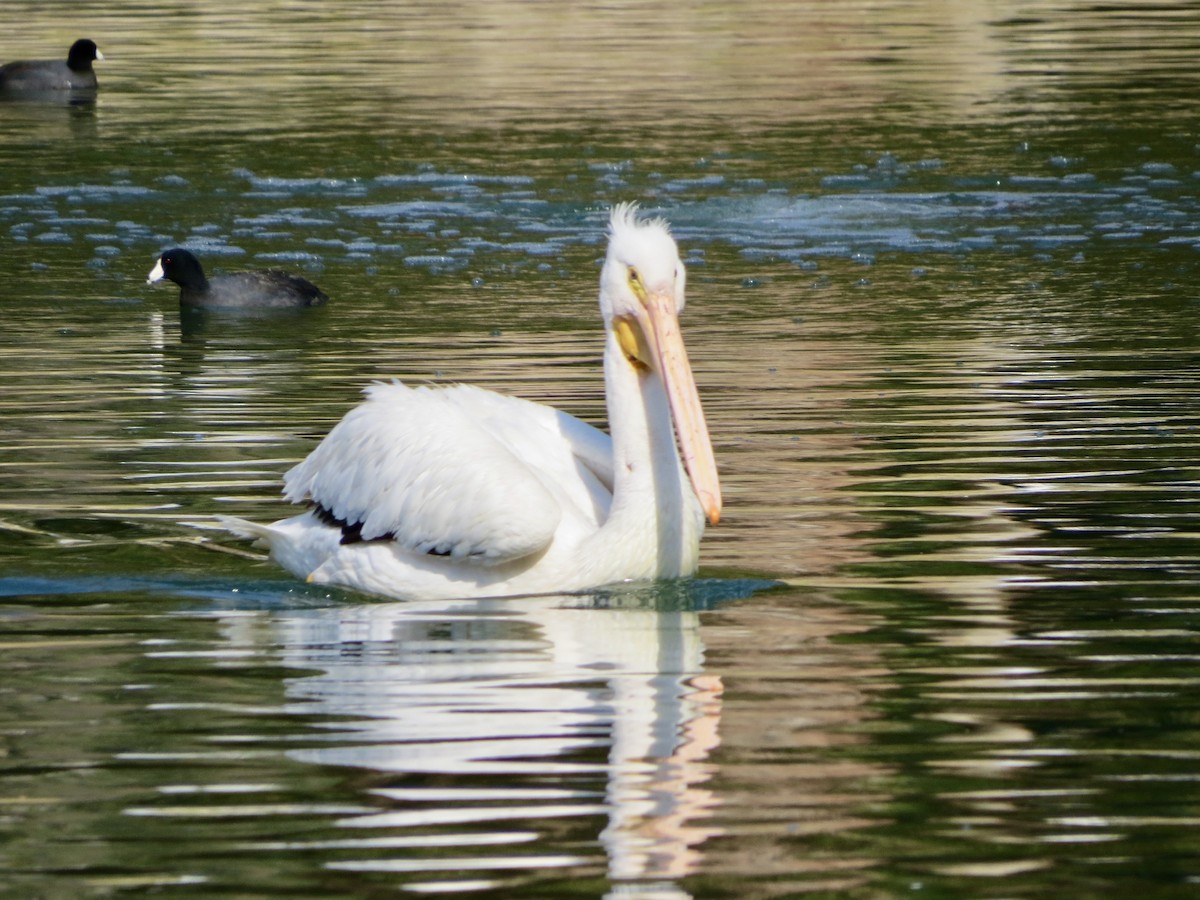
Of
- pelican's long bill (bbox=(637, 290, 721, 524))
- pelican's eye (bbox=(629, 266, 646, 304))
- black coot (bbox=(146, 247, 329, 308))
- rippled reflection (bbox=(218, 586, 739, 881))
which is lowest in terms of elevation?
rippled reflection (bbox=(218, 586, 739, 881))

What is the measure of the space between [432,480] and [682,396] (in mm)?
766

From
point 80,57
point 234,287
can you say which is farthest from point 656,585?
Result: point 80,57

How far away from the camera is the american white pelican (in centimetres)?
627

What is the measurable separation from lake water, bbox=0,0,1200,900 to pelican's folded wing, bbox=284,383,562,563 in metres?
0.24

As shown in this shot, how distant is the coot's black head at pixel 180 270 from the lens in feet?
43.7

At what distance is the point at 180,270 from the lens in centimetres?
1340

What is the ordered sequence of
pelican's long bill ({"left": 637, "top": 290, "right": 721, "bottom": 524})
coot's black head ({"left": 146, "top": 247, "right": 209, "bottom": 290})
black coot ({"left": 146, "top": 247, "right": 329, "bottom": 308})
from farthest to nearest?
1. coot's black head ({"left": 146, "top": 247, "right": 209, "bottom": 290})
2. black coot ({"left": 146, "top": 247, "right": 329, "bottom": 308})
3. pelican's long bill ({"left": 637, "top": 290, "right": 721, "bottom": 524})

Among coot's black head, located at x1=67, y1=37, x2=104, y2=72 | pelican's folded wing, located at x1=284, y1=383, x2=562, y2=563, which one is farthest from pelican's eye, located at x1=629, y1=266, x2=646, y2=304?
coot's black head, located at x1=67, y1=37, x2=104, y2=72

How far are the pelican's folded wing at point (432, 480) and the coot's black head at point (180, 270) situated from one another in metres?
6.39

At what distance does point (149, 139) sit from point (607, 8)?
54.6ft

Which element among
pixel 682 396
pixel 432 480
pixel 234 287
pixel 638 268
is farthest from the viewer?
pixel 234 287

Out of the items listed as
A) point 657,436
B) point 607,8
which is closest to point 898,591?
point 657,436

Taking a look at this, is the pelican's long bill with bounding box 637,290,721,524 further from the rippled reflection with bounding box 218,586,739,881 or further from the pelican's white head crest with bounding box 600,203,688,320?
the rippled reflection with bounding box 218,586,739,881

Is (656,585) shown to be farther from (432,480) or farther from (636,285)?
(636,285)
